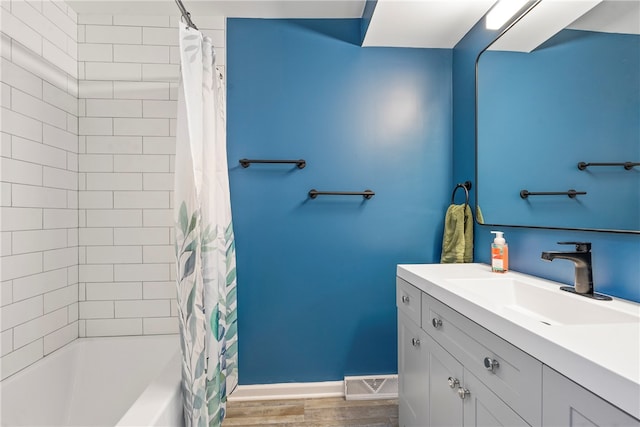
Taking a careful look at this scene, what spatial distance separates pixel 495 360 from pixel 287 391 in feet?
4.86

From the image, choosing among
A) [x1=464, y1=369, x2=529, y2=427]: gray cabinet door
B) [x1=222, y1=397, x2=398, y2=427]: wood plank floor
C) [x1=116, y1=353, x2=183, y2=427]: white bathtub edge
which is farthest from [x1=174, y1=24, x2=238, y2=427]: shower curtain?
[x1=464, y1=369, x2=529, y2=427]: gray cabinet door

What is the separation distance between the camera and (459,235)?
182 centimetres

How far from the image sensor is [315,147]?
6.52ft

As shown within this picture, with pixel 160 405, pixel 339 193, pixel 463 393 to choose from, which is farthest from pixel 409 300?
pixel 160 405

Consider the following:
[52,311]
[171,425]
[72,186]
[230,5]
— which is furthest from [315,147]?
[52,311]

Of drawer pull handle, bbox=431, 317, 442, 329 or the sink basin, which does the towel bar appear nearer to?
the sink basin

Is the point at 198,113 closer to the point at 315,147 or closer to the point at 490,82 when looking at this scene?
the point at 315,147

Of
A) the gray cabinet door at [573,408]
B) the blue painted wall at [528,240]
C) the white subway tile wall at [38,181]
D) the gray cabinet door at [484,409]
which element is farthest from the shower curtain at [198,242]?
the blue painted wall at [528,240]

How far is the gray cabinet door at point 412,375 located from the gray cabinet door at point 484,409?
1.02 ft

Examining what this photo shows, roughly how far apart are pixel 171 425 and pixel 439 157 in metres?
1.95

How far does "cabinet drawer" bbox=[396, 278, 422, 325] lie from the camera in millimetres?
1403

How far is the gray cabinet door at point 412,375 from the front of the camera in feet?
4.41

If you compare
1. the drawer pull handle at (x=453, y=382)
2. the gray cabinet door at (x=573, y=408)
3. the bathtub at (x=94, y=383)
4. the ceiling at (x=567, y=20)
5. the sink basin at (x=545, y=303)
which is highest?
the ceiling at (x=567, y=20)

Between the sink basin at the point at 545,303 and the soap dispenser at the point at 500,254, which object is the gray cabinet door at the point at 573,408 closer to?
the sink basin at the point at 545,303
